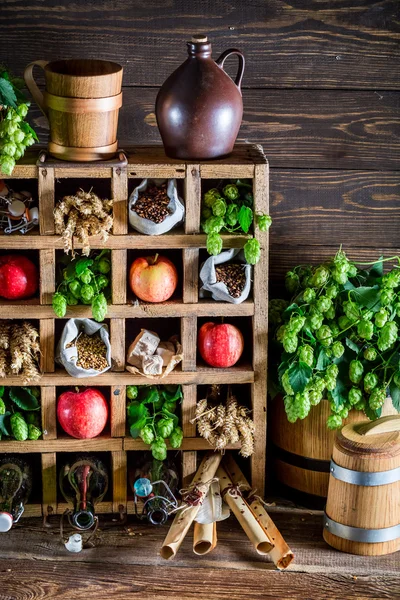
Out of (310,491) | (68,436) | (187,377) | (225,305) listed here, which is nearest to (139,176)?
(225,305)

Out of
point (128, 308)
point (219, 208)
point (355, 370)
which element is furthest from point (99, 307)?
point (355, 370)

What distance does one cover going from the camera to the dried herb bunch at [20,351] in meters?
2.63

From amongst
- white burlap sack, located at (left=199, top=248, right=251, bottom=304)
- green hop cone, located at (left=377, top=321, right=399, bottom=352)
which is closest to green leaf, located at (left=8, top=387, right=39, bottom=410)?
white burlap sack, located at (left=199, top=248, right=251, bottom=304)

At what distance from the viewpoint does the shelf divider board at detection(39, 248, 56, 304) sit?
8.55ft

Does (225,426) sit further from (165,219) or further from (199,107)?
(199,107)

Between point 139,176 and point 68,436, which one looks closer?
point 139,176

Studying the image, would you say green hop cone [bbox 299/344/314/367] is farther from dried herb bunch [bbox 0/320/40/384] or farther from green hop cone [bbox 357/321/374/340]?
dried herb bunch [bbox 0/320/40/384]

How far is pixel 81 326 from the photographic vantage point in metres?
2.72

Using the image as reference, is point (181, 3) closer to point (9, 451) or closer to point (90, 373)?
point (90, 373)

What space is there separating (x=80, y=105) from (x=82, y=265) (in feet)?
1.50

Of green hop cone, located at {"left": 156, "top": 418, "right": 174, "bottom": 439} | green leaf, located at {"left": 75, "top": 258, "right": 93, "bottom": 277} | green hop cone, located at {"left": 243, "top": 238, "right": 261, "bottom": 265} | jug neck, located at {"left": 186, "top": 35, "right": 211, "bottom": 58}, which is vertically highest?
jug neck, located at {"left": 186, "top": 35, "right": 211, "bottom": 58}

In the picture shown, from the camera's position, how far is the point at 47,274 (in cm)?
262

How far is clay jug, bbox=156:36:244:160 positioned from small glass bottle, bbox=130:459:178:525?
3.20 ft

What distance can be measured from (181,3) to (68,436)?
1.39m
